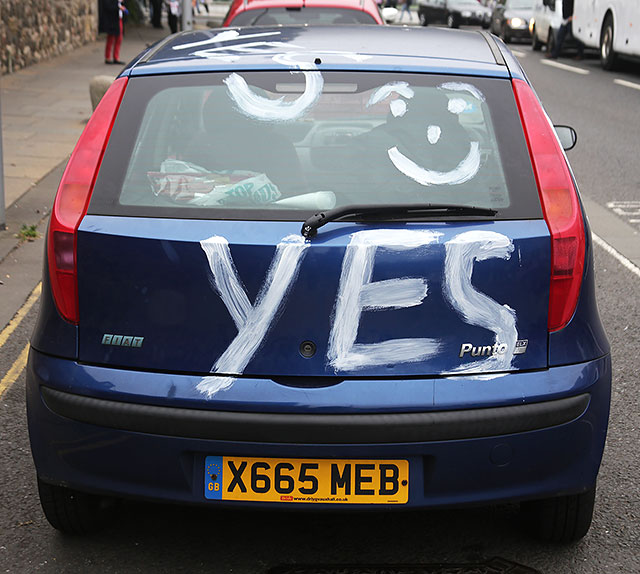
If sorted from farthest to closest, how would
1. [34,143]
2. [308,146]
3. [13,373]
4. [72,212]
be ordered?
[34,143]
[13,373]
[308,146]
[72,212]

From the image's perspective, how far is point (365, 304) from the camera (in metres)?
2.91

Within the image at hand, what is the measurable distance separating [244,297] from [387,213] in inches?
17.9

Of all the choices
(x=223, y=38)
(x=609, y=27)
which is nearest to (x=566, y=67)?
(x=609, y=27)

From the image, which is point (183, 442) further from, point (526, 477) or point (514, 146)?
point (514, 146)

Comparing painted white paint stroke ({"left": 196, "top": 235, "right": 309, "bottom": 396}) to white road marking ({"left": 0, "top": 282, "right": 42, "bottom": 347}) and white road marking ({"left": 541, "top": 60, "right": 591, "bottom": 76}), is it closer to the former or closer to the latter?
white road marking ({"left": 0, "top": 282, "right": 42, "bottom": 347})

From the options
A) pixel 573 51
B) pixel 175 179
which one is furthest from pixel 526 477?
pixel 573 51

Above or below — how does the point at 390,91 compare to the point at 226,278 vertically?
above

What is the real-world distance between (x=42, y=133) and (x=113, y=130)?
9.58 m

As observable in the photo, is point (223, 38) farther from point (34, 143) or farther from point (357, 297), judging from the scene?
point (34, 143)

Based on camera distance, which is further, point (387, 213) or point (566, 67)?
point (566, 67)

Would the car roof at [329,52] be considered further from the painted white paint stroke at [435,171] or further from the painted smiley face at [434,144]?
the painted white paint stroke at [435,171]

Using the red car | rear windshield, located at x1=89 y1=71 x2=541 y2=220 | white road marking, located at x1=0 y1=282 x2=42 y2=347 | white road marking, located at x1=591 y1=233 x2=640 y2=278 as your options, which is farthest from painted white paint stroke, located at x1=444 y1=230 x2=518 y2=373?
the red car

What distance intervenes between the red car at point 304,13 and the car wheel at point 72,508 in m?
7.12

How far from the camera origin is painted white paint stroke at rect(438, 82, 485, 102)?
329 centimetres
